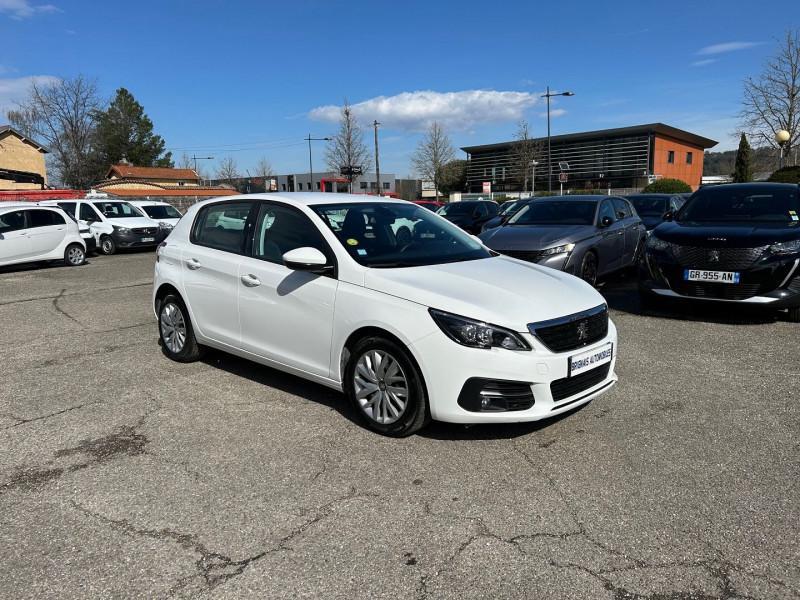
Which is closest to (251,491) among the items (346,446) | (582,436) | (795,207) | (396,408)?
(346,446)

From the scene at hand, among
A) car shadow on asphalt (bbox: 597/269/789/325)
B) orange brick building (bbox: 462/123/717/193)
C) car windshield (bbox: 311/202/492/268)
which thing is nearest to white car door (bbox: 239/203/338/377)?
car windshield (bbox: 311/202/492/268)

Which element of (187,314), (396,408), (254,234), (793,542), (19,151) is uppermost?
(19,151)

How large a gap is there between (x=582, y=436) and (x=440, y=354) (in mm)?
1228

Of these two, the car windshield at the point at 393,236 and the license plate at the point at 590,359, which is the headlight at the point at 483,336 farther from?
the car windshield at the point at 393,236

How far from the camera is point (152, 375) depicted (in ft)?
18.4

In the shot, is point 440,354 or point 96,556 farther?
point 440,354

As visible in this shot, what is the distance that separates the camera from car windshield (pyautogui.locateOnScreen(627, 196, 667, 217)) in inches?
593

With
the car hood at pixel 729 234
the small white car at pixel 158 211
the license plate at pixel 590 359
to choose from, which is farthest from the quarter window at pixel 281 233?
the small white car at pixel 158 211

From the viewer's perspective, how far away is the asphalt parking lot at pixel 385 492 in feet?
8.59

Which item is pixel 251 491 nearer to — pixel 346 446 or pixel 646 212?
pixel 346 446

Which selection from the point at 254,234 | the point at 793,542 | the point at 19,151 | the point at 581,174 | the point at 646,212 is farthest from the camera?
the point at 581,174

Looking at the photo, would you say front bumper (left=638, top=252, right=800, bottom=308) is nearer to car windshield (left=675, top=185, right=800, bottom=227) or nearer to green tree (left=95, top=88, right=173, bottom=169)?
car windshield (left=675, top=185, right=800, bottom=227)

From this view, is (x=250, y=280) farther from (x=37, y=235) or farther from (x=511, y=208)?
(x=37, y=235)

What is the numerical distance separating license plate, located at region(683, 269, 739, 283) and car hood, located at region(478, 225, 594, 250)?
2014 millimetres
